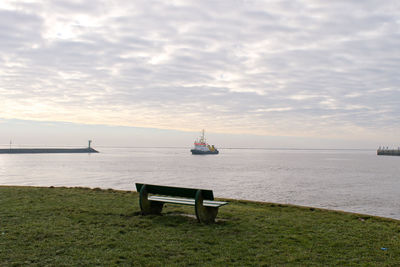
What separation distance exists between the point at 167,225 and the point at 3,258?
340 cm

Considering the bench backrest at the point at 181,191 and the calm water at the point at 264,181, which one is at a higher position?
the bench backrest at the point at 181,191

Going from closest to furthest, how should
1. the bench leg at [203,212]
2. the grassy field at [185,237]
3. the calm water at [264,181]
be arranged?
the grassy field at [185,237] → the bench leg at [203,212] → the calm water at [264,181]

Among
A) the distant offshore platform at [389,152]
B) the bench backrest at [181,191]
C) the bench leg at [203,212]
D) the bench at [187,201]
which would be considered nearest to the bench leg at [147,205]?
the bench at [187,201]

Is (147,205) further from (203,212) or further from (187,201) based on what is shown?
(203,212)

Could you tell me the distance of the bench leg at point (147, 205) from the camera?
A: 874 cm

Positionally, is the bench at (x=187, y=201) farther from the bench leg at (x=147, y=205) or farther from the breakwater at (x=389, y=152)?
the breakwater at (x=389, y=152)

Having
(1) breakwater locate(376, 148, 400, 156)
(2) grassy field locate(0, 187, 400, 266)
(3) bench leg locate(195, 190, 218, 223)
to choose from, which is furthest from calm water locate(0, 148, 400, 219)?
(1) breakwater locate(376, 148, 400, 156)

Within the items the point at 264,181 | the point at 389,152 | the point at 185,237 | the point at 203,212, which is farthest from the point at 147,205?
the point at 389,152

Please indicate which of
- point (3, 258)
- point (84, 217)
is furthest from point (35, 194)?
point (3, 258)

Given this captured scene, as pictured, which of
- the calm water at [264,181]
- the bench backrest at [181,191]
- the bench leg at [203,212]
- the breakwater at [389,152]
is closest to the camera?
the bench leg at [203,212]

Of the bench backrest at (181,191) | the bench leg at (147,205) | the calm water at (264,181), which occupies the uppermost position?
the bench backrest at (181,191)

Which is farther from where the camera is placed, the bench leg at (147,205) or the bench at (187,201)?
the bench leg at (147,205)

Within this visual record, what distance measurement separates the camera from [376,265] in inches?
201

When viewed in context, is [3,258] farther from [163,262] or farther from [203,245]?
[203,245]
